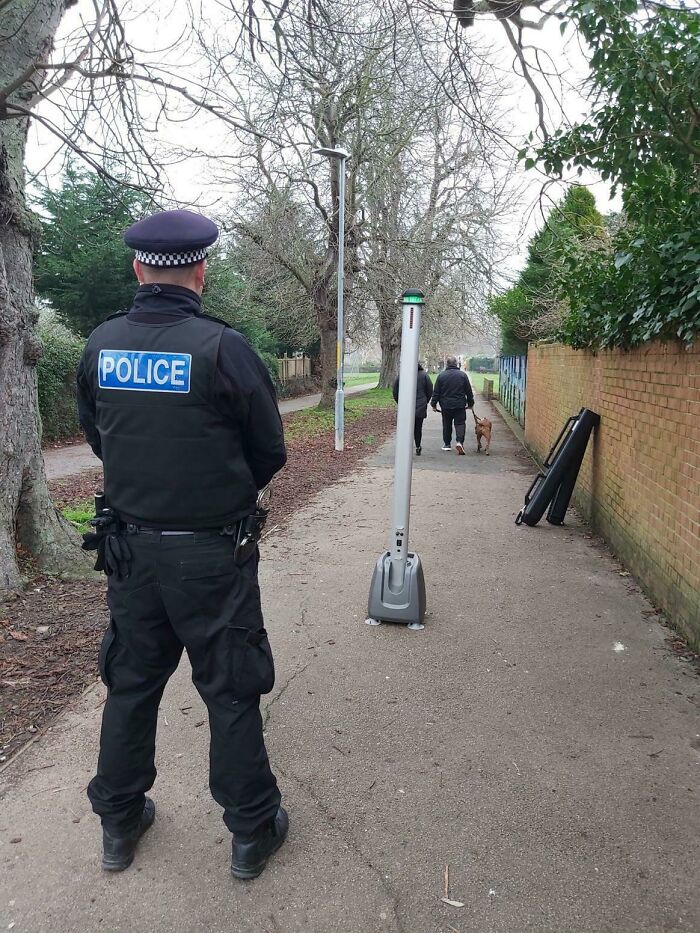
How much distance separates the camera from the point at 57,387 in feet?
47.9

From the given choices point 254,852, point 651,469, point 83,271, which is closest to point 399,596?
point 651,469

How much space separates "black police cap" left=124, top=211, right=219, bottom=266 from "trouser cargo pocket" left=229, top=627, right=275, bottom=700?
1.27 metres

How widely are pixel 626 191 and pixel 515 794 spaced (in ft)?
12.7

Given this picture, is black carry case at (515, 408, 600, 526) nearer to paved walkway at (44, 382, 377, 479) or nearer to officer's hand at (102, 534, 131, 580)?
officer's hand at (102, 534, 131, 580)

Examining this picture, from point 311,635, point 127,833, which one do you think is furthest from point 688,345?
point 127,833

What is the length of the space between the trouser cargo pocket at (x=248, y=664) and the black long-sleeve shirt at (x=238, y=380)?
609mm

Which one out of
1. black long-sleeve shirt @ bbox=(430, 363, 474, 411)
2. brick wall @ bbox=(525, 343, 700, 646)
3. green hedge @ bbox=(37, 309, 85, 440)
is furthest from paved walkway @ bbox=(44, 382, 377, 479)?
brick wall @ bbox=(525, 343, 700, 646)

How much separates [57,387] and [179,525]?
44.9 feet

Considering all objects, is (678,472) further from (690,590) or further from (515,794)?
(515,794)

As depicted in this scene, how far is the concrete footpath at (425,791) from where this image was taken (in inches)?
86.8

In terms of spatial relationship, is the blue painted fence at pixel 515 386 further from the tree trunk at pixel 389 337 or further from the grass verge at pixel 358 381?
the grass verge at pixel 358 381

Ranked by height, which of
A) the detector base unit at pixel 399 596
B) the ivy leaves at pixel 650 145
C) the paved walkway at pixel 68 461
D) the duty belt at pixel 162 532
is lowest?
the paved walkway at pixel 68 461

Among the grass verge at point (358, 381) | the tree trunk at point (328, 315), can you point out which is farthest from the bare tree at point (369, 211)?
the grass verge at point (358, 381)

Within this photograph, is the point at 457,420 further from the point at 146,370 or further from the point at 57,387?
the point at 146,370
